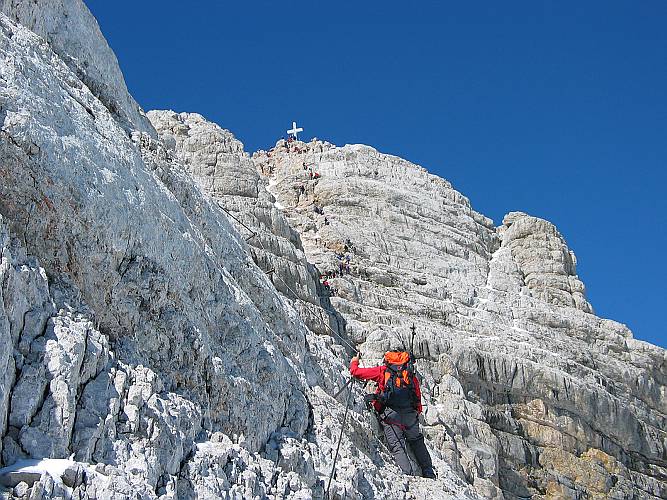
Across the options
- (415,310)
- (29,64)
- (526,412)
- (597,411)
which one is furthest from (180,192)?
(597,411)

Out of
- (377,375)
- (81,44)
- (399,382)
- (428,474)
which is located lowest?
(428,474)

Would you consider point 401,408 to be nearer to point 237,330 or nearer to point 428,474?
point 428,474

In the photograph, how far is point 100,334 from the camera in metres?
15.6

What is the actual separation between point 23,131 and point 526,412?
1242 inches

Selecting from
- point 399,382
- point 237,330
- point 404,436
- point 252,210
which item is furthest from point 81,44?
point 404,436

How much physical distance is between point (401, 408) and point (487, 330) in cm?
1962

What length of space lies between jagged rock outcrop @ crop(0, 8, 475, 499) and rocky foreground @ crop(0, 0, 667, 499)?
0.05m

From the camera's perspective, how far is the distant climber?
82.5ft

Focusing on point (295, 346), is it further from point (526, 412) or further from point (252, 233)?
point (526, 412)

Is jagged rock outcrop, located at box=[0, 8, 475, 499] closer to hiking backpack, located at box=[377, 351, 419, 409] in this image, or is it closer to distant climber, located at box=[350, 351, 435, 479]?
distant climber, located at box=[350, 351, 435, 479]

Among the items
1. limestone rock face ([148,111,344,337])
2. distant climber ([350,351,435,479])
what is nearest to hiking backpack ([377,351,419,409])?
distant climber ([350,351,435,479])

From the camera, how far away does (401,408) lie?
83.2 ft

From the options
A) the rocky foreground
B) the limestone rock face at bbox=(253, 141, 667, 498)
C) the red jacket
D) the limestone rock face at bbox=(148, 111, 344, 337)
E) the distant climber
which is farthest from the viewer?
the limestone rock face at bbox=(253, 141, 667, 498)

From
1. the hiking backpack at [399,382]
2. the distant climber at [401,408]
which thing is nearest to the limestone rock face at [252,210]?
the distant climber at [401,408]
